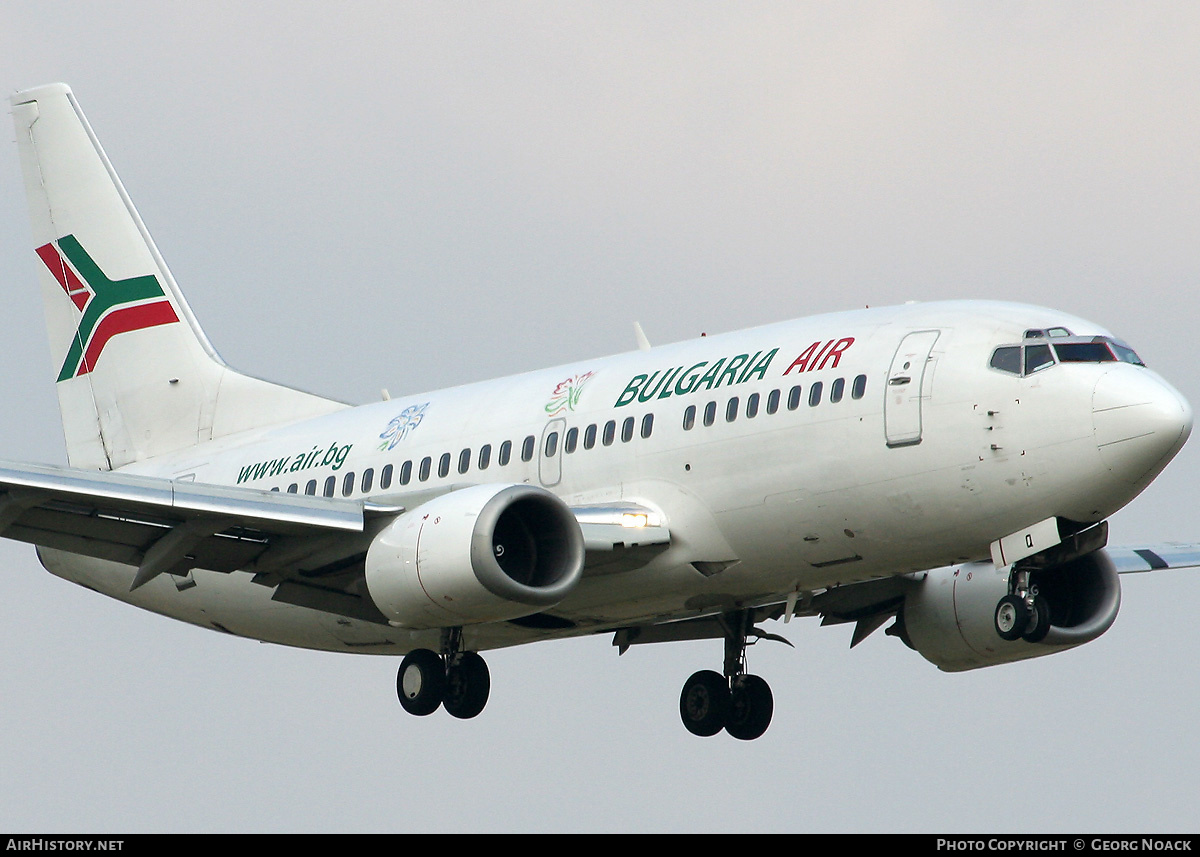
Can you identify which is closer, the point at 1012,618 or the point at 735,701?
the point at 1012,618

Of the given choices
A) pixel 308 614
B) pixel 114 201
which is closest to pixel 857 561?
pixel 308 614

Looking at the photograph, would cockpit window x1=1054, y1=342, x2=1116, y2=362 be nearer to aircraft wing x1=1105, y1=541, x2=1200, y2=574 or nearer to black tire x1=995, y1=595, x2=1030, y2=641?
black tire x1=995, y1=595, x2=1030, y2=641

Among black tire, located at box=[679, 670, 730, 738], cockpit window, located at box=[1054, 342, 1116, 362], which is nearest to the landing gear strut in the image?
black tire, located at box=[679, 670, 730, 738]

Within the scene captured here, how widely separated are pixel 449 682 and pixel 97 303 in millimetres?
12712

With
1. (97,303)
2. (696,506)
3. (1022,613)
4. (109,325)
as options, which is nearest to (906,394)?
(1022,613)

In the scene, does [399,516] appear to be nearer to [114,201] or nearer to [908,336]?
[908,336]

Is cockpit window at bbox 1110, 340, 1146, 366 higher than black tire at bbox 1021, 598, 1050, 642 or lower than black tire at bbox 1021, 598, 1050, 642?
higher

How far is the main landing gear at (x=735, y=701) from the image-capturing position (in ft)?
112

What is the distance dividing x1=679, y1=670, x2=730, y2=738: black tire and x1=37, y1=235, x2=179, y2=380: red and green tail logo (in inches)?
495

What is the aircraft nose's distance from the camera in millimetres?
25531

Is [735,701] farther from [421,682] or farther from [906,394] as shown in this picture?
[906,394]

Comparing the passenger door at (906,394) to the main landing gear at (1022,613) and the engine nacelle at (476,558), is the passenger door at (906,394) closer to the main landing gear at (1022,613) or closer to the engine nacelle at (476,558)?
the main landing gear at (1022,613)

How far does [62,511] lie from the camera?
28.9 metres

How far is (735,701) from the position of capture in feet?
112
